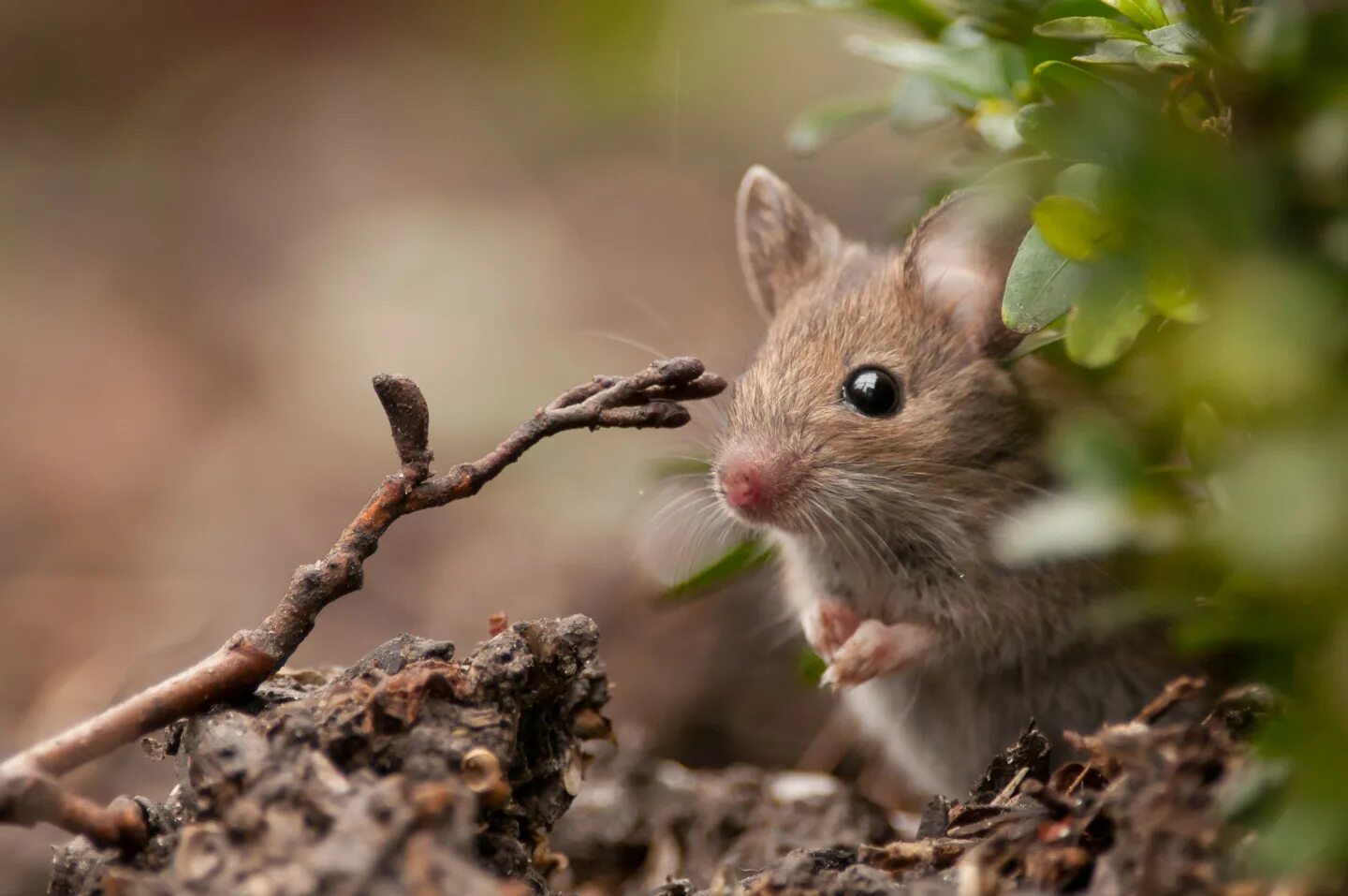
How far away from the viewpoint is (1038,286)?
8.10 feet

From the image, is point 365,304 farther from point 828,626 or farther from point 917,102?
point 917,102

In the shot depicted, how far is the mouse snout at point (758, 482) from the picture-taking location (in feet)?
12.2

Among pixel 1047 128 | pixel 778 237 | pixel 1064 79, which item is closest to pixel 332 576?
pixel 1047 128

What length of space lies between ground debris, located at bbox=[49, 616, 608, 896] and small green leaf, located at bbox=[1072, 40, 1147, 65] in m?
1.45

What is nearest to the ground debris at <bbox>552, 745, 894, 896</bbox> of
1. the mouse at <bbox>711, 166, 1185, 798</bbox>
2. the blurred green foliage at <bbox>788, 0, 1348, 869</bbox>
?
the mouse at <bbox>711, 166, 1185, 798</bbox>

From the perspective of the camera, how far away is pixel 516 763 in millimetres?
2688

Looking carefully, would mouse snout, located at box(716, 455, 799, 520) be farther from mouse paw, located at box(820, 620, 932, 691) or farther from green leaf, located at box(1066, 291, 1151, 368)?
green leaf, located at box(1066, 291, 1151, 368)

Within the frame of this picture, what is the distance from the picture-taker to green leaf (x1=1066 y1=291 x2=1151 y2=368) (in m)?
2.21

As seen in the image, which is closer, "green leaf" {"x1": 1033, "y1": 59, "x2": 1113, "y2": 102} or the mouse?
"green leaf" {"x1": 1033, "y1": 59, "x2": 1113, "y2": 102}

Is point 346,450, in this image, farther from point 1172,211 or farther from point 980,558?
point 1172,211

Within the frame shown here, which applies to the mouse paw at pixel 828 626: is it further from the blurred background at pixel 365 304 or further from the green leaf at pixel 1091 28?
the green leaf at pixel 1091 28

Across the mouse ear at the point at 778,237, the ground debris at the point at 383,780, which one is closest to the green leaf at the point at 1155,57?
the ground debris at the point at 383,780

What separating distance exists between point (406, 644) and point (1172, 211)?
1.67 metres

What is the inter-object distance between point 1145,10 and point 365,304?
7.00 m
